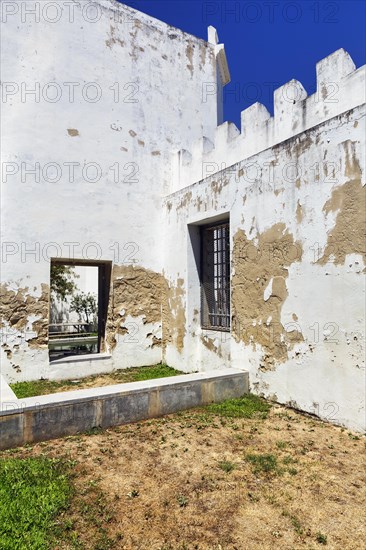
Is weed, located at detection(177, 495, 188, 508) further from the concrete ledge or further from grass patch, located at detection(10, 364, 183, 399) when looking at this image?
grass patch, located at detection(10, 364, 183, 399)

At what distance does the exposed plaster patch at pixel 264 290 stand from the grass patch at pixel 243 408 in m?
0.46

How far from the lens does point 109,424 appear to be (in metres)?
3.89

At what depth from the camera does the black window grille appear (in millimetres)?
6449

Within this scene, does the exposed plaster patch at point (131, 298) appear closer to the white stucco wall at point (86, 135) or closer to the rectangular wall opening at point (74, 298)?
the white stucco wall at point (86, 135)

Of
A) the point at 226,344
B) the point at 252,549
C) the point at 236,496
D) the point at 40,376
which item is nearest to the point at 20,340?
the point at 40,376

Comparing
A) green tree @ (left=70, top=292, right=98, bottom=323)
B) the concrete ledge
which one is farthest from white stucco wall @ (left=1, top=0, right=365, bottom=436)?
green tree @ (left=70, top=292, right=98, bottom=323)

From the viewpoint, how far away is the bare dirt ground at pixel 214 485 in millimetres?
2164

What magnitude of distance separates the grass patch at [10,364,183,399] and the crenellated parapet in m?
3.54

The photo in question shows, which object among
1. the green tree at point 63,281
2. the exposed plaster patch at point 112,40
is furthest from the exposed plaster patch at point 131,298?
the green tree at point 63,281

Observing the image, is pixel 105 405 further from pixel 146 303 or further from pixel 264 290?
pixel 146 303

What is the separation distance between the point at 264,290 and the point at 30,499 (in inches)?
136

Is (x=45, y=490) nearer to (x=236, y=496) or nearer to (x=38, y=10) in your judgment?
(x=236, y=496)

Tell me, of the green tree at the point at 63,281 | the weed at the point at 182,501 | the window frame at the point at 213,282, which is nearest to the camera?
the weed at the point at 182,501

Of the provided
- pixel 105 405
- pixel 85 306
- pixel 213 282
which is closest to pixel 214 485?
pixel 105 405
